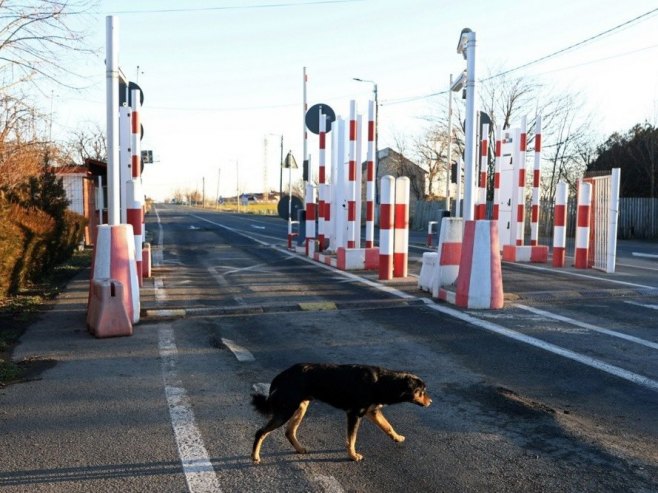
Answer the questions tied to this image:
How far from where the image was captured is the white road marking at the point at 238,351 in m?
6.37

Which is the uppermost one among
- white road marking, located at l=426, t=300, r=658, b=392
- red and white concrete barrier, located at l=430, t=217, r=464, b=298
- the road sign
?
the road sign

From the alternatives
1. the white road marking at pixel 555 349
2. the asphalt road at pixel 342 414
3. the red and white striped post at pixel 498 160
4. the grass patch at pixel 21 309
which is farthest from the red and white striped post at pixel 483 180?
the grass patch at pixel 21 309

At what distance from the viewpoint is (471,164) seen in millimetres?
9445

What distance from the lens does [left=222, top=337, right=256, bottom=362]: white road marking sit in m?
6.37

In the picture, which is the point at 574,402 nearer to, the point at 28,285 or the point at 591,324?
the point at 591,324

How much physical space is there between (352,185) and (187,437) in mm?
11450

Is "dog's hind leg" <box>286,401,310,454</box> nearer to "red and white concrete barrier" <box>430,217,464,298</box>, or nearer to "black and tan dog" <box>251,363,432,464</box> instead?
"black and tan dog" <box>251,363,432,464</box>

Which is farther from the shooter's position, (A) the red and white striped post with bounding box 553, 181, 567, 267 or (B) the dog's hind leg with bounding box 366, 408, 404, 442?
(A) the red and white striped post with bounding box 553, 181, 567, 267

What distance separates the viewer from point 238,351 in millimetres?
A: 6652

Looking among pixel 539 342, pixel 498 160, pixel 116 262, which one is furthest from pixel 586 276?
pixel 116 262

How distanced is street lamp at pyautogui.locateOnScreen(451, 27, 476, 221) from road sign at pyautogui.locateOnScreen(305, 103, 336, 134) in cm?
768

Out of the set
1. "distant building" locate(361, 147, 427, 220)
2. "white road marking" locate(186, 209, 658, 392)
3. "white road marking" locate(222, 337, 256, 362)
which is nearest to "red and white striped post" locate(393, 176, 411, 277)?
"white road marking" locate(186, 209, 658, 392)

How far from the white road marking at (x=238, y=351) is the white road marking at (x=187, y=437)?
620 mm

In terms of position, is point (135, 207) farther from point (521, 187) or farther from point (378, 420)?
point (521, 187)
